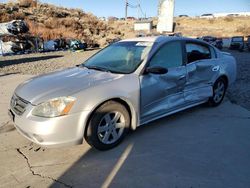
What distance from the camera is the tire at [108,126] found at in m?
3.65

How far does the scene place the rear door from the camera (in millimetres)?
5027

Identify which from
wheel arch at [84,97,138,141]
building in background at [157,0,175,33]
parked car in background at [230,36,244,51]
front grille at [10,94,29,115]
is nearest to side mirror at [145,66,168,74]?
wheel arch at [84,97,138,141]

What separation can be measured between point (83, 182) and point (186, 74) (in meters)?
2.73

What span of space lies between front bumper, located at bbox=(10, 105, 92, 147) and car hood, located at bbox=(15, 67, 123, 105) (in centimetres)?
27

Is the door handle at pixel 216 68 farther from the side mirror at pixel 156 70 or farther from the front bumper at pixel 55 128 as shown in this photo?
the front bumper at pixel 55 128

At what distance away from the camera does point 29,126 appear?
339 cm

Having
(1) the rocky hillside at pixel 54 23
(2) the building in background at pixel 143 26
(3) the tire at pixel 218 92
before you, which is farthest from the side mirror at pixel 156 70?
(2) the building in background at pixel 143 26

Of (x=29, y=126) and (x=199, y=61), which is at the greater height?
(x=199, y=61)

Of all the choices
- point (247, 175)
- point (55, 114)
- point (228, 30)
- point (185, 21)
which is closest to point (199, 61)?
point (247, 175)

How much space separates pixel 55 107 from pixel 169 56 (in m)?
2.24

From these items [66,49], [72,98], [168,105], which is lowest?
[66,49]

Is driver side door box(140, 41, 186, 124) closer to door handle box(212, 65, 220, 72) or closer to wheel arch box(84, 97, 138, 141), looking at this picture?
wheel arch box(84, 97, 138, 141)

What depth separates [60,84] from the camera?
12.5ft

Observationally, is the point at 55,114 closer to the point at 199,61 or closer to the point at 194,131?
the point at 194,131
